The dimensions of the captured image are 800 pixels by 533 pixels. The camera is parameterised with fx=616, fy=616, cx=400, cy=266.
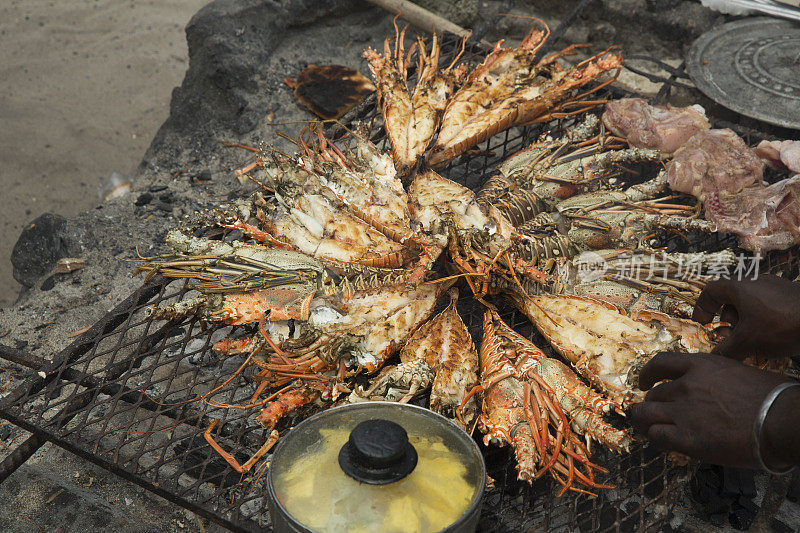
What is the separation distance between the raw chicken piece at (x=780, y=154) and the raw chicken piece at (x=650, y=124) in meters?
0.42

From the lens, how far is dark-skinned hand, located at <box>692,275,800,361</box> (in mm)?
2629

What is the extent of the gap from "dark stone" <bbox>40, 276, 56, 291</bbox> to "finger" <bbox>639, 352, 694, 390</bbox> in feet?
14.2

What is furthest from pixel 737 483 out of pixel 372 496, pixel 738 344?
pixel 372 496

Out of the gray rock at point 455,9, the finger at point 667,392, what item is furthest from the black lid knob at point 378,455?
the gray rock at point 455,9

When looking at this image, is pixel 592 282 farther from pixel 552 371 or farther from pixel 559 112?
pixel 559 112

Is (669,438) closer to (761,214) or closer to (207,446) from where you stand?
(761,214)

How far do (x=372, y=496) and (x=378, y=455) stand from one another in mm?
181

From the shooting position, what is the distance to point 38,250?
502 centimetres

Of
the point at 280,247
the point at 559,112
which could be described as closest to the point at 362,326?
the point at 280,247

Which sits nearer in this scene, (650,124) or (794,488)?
(794,488)

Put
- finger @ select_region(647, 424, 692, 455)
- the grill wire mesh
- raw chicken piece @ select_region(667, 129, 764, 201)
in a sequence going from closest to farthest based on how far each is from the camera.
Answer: finger @ select_region(647, 424, 692, 455) < the grill wire mesh < raw chicken piece @ select_region(667, 129, 764, 201)

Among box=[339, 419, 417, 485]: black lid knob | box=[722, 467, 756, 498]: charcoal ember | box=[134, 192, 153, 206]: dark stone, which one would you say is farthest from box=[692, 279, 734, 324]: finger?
box=[134, 192, 153, 206]: dark stone

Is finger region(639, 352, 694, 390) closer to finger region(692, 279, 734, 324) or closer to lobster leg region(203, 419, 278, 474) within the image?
finger region(692, 279, 734, 324)

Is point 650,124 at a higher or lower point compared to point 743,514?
higher
